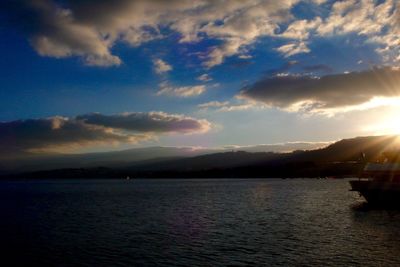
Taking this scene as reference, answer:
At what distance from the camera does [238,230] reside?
58.9 meters

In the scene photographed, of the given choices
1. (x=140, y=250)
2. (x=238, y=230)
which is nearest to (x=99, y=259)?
(x=140, y=250)

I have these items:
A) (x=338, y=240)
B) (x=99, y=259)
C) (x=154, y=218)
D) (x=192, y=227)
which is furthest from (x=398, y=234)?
(x=154, y=218)

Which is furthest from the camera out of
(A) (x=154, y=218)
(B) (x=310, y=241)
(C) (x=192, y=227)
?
(A) (x=154, y=218)

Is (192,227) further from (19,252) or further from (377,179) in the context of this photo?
(377,179)

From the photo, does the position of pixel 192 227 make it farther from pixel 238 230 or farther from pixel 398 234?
pixel 398 234

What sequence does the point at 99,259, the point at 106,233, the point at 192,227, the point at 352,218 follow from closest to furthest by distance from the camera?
the point at 99,259, the point at 106,233, the point at 192,227, the point at 352,218

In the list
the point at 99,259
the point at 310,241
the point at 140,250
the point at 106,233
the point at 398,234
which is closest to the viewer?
the point at 99,259

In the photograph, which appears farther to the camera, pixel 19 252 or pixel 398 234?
pixel 398 234

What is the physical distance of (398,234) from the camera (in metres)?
52.1

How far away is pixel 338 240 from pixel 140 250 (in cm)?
2268

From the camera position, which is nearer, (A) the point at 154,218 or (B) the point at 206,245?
(B) the point at 206,245

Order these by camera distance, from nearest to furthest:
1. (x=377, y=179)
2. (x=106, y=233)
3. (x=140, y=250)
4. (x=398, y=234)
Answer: (x=140, y=250) < (x=398, y=234) < (x=106, y=233) < (x=377, y=179)

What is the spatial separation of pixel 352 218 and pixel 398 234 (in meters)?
18.8

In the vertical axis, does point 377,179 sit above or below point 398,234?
above
